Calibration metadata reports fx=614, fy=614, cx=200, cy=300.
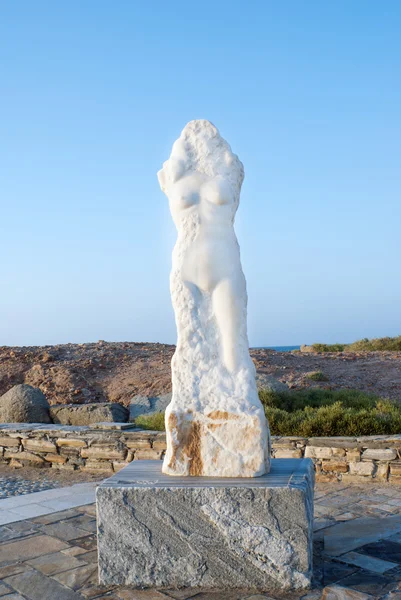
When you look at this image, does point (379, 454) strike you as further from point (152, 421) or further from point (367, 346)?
point (367, 346)

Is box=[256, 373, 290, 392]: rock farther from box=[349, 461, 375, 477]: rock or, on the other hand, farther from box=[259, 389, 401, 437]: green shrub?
box=[349, 461, 375, 477]: rock

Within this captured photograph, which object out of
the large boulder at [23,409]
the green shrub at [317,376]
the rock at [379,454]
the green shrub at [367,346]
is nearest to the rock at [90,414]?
the large boulder at [23,409]

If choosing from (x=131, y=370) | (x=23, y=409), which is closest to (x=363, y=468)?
(x=23, y=409)

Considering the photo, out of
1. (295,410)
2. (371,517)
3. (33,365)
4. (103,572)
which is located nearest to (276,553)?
(103,572)

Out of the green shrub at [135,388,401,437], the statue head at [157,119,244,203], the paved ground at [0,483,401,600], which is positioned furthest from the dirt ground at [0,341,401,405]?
the statue head at [157,119,244,203]

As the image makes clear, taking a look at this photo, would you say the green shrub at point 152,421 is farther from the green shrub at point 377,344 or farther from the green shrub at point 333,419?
the green shrub at point 377,344

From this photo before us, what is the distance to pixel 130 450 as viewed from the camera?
7.48m

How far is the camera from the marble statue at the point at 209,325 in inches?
153

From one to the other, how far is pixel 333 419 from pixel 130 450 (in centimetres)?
249

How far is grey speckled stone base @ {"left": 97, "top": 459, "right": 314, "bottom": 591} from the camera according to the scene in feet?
11.6

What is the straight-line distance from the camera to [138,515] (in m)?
3.66

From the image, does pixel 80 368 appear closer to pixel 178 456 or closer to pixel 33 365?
pixel 33 365

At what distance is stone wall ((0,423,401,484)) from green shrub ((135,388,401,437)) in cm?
53

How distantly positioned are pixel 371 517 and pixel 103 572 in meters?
2.48
